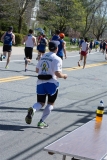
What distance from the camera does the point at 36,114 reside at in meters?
9.27

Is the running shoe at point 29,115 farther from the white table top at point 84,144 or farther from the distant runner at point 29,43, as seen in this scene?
the distant runner at point 29,43

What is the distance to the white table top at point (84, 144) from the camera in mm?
4552

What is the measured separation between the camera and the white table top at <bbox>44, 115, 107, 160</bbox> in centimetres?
455

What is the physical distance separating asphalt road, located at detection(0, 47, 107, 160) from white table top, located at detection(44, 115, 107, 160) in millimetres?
1139

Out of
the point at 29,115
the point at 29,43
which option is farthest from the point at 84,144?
the point at 29,43

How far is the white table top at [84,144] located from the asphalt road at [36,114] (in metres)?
1.14

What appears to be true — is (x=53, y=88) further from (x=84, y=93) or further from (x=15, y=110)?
(x=84, y=93)

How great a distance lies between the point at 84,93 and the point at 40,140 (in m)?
6.02

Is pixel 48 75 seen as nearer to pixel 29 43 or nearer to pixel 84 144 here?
pixel 84 144

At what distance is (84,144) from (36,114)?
4.42 metres

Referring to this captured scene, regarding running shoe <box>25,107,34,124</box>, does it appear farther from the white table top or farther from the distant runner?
the distant runner

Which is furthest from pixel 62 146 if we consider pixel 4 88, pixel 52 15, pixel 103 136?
pixel 52 15

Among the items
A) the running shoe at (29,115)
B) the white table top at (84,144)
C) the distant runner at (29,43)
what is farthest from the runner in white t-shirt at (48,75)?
the distant runner at (29,43)

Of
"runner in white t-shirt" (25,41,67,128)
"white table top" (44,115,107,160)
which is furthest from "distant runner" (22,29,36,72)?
"white table top" (44,115,107,160)
